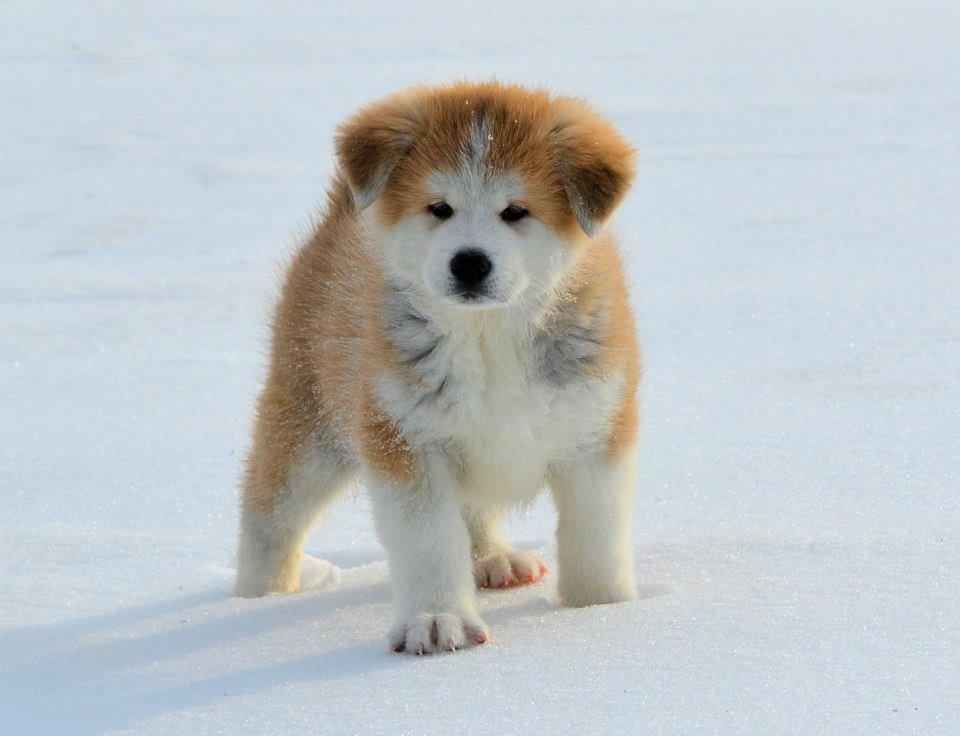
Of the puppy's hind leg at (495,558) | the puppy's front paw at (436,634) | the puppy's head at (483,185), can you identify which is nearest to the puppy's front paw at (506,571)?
the puppy's hind leg at (495,558)

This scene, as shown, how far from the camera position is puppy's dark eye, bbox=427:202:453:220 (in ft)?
12.3

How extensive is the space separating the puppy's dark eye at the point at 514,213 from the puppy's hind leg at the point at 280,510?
117cm

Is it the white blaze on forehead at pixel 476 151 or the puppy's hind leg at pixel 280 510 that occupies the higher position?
the white blaze on forehead at pixel 476 151

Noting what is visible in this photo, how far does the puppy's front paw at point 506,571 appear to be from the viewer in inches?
170

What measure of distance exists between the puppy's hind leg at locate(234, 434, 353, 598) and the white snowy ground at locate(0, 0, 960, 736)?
0.67 feet

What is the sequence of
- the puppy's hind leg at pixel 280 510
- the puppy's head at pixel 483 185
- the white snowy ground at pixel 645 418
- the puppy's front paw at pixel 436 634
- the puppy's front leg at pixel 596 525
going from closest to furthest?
the white snowy ground at pixel 645 418, the puppy's front paw at pixel 436 634, the puppy's head at pixel 483 185, the puppy's front leg at pixel 596 525, the puppy's hind leg at pixel 280 510

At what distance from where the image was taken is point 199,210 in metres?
9.20

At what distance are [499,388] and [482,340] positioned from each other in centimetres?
15

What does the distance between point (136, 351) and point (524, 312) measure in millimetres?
3398

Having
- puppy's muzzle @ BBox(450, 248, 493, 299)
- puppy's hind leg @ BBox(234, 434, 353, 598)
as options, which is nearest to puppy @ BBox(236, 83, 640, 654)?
puppy's muzzle @ BBox(450, 248, 493, 299)

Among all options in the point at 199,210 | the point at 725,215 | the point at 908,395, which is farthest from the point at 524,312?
the point at 199,210

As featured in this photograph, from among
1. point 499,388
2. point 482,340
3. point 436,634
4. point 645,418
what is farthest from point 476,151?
point 645,418

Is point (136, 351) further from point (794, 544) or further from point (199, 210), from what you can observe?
point (794, 544)

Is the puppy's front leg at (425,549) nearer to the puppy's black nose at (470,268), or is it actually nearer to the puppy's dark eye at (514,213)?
the puppy's black nose at (470,268)
